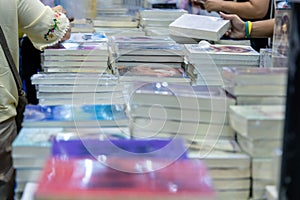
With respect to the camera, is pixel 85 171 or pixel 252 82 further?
pixel 252 82

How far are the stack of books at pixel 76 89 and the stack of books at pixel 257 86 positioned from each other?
1.76 feet

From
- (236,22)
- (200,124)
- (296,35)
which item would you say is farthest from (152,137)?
(236,22)

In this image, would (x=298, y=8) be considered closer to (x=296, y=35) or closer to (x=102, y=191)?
(x=296, y=35)

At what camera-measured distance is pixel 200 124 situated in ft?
3.89

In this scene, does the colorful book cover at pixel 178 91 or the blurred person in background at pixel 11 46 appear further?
the blurred person in background at pixel 11 46

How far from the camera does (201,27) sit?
2332 millimetres

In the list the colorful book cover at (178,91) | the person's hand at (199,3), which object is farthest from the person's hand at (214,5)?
the colorful book cover at (178,91)

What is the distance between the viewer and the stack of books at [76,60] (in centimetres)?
195

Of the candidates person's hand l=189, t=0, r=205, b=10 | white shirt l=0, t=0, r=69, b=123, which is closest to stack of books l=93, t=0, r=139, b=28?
person's hand l=189, t=0, r=205, b=10

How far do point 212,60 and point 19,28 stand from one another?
81cm

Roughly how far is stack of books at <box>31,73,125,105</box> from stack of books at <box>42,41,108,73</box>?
18cm

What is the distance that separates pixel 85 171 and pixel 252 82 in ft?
1.46

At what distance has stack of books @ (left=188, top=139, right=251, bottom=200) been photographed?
1.09m

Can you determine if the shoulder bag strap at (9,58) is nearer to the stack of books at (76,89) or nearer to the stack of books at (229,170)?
the stack of books at (76,89)
